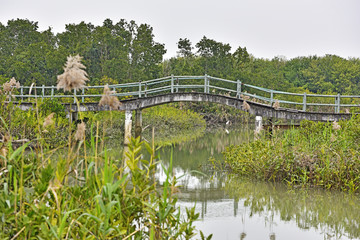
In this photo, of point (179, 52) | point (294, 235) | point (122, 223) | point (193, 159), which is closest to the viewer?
point (122, 223)

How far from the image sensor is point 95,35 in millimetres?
34281

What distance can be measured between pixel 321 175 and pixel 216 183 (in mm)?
→ 2344

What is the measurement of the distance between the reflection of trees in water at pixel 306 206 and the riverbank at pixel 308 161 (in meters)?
0.33

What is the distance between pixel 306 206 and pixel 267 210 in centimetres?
76

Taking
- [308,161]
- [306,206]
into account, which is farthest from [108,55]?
[306,206]

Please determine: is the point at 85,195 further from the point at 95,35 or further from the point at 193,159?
the point at 95,35

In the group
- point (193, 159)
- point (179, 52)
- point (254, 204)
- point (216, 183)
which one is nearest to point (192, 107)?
point (179, 52)

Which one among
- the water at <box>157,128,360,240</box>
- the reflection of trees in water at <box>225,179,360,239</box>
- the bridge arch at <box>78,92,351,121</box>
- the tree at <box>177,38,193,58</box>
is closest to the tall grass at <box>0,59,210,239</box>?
the water at <box>157,128,360,240</box>

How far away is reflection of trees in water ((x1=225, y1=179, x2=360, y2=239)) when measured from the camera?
741 centimetres

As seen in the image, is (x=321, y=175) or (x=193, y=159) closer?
(x=321, y=175)

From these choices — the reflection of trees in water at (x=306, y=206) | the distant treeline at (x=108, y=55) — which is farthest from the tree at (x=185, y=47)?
the reflection of trees in water at (x=306, y=206)

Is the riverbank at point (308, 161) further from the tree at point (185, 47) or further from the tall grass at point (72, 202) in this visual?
the tree at point (185, 47)

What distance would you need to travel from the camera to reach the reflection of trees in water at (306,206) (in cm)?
741

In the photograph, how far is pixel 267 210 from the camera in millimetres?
8484
